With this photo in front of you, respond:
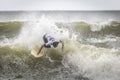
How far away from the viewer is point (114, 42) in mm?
17859

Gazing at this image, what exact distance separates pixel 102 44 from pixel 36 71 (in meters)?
6.23

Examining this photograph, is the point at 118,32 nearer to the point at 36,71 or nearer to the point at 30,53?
the point at 30,53

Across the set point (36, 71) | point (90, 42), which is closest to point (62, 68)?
point (36, 71)

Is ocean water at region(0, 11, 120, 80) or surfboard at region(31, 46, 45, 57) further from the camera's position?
surfboard at region(31, 46, 45, 57)

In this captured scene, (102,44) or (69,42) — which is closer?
(69,42)

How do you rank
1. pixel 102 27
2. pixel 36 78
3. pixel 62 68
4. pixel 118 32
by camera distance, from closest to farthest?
pixel 36 78
pixel 62 68
pixel 118 32
pixel 102 27

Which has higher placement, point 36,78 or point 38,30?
point 38,30

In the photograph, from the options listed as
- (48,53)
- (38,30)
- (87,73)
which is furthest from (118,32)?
(87,73)

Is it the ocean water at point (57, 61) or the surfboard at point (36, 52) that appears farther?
the surfboard at point (36, 52)

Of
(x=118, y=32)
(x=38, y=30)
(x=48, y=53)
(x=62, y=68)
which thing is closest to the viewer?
(x=62, y=68)

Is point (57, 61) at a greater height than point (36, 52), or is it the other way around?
point (36, 52)

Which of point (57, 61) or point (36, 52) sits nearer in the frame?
point (57, 61)

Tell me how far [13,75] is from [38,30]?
5.23m

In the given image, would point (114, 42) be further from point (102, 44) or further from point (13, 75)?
point (13, 75)
